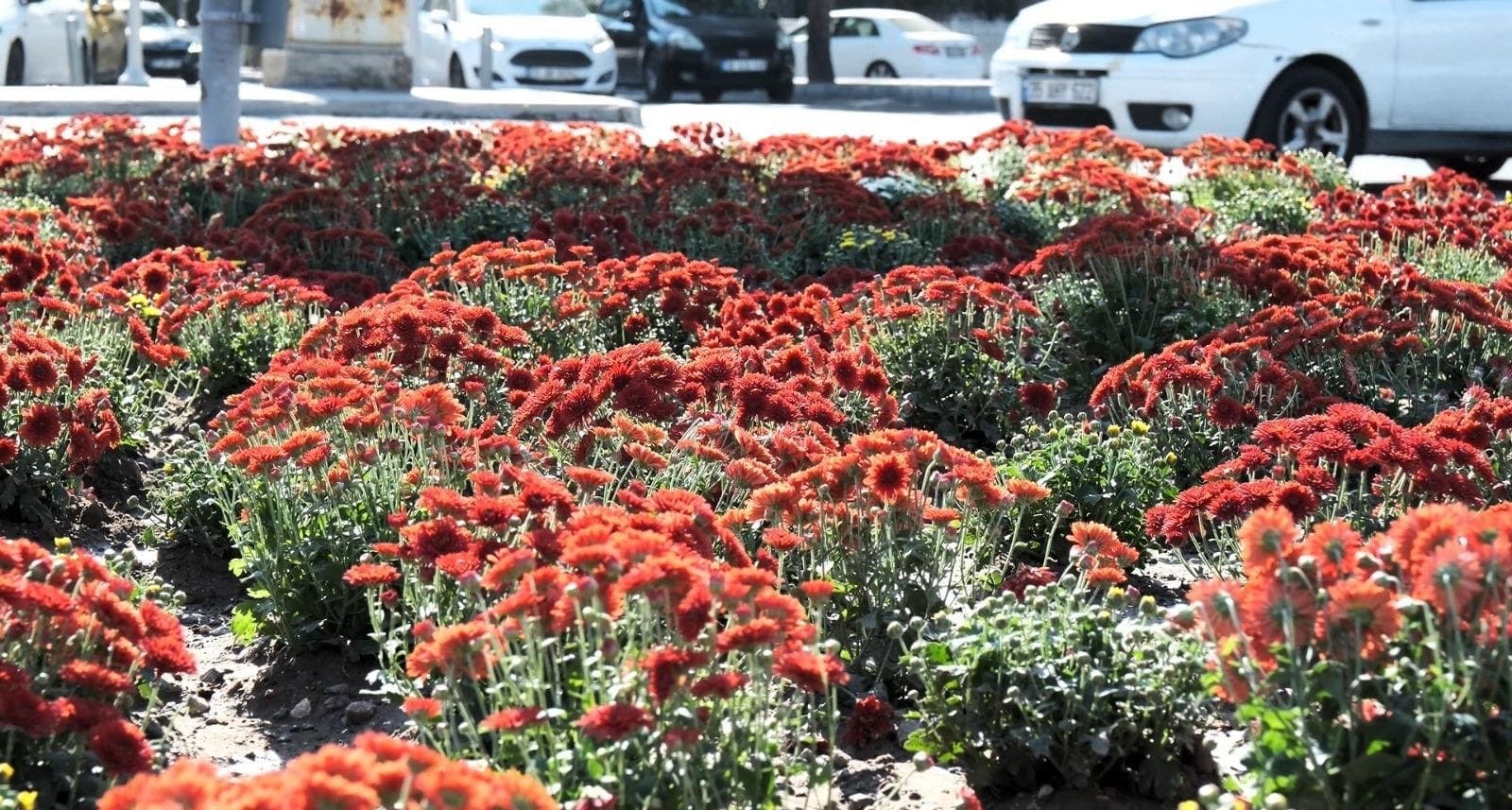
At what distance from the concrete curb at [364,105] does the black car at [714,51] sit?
914 cm

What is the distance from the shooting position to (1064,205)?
30.5ft

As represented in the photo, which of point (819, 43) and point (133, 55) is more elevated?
point (819, 43)

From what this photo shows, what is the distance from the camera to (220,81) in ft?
38.9

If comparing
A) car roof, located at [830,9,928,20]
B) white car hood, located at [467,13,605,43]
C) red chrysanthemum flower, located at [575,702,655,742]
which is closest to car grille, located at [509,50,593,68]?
white car hood, located at [467,13,605,43]

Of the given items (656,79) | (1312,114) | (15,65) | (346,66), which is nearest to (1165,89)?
→ (1312,114)

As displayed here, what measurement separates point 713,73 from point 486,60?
205 inches

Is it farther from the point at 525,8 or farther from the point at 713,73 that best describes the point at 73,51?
the point at 713,73

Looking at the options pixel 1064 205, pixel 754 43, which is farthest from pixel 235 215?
pixel 754 43

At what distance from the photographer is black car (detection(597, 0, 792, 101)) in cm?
2695

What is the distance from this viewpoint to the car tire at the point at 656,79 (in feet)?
88.9

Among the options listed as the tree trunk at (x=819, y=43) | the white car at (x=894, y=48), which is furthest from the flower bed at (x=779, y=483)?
the white car at (x=894, y=48)

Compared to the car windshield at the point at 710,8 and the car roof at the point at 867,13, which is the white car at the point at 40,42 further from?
the car roof at the point at 867,13

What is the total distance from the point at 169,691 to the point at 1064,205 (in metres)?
6.17

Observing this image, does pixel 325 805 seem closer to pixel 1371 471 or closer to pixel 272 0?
pixel 1371 471
